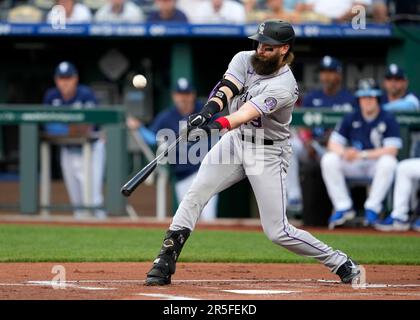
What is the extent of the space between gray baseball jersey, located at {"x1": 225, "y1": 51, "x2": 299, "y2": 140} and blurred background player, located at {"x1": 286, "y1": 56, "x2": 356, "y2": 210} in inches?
186

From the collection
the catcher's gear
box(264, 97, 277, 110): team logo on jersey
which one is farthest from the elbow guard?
the catcher's gear

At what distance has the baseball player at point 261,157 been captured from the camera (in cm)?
621

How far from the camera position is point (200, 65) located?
14273 millimetres

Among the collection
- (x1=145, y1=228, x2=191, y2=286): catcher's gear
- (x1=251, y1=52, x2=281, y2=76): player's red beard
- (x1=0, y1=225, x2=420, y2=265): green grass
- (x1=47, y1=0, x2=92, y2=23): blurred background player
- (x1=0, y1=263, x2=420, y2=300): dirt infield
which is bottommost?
(x1=0, y1=225, x2=420, y2=265): green grass

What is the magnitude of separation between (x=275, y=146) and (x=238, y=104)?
1.20ft

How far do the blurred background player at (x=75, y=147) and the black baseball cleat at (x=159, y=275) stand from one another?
513 centimetres

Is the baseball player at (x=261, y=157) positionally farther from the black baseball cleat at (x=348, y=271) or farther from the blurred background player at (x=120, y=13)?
the blurred background player at (x=120, y=13)

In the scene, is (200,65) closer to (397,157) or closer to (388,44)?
(388,44)

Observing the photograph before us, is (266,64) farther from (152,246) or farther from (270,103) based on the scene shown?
(152,246)

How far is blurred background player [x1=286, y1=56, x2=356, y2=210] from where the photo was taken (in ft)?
36.5

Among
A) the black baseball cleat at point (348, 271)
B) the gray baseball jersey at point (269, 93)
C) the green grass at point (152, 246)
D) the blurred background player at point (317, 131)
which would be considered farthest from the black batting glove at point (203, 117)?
the blurred background player at point (317, 131)

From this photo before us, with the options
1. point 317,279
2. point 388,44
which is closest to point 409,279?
point 317,279

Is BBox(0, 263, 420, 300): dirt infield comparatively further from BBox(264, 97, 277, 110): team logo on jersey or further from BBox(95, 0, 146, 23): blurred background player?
BBox(95, 0, 146, 23): blurred background player

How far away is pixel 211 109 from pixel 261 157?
1.56ft
